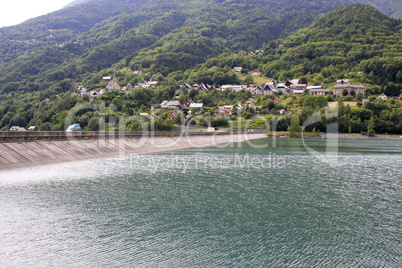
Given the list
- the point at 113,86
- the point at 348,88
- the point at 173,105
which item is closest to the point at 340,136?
the point at 348,88

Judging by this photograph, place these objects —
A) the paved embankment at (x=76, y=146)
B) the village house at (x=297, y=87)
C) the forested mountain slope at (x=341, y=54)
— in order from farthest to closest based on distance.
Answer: the village house at (x=297, y=87) → the forested mountain slope at (x=341, y=54) → the paved embankment at (x=76, y=146)

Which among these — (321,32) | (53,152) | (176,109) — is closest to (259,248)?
(53,152)

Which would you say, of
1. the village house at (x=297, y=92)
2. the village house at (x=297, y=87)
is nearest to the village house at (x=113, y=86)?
the village house at (x=297, y=87)

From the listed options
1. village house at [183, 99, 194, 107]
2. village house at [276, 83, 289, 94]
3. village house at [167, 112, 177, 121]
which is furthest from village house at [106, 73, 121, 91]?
village house at [276, 83, 289, 94]

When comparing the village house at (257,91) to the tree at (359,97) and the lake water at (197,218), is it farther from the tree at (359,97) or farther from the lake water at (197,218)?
the lake water at (197,218)

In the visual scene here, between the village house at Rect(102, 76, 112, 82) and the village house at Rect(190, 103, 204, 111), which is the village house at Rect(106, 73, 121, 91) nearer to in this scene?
the village house at Rect(102, 76, 112, 82)

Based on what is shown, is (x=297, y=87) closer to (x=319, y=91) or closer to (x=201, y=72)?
(x=319, y=91)
